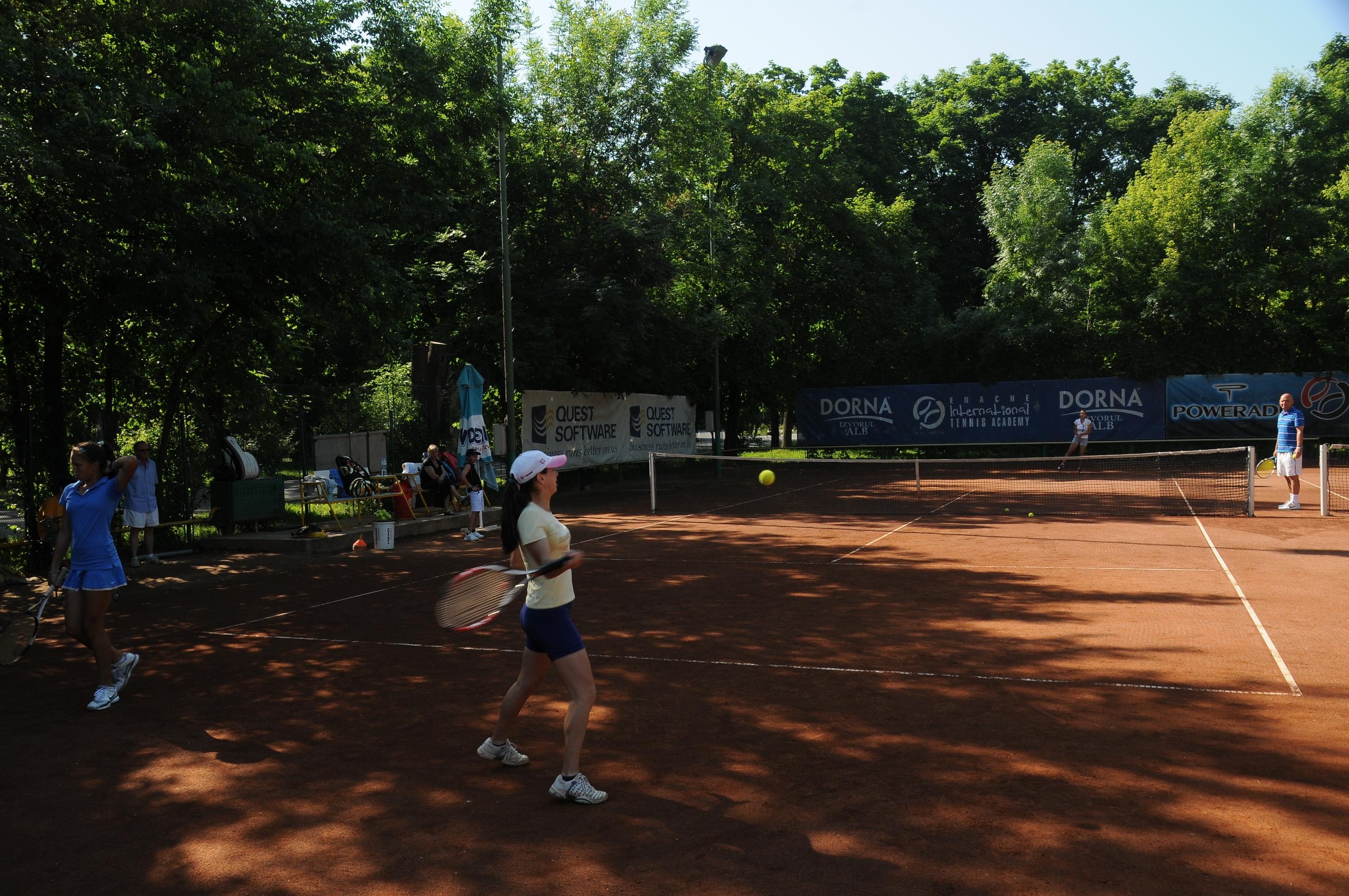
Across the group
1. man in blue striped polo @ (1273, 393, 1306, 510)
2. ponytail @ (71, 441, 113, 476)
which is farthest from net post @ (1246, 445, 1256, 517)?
ponytail @ (71, 441, 113, 476)

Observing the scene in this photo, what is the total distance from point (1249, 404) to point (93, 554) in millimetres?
32322

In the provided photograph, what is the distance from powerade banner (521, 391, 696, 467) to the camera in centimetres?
2305

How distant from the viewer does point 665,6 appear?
27859mm

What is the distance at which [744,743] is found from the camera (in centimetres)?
602

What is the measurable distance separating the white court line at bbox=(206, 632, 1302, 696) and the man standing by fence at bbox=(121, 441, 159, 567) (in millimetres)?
5930

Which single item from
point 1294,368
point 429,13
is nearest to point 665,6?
point 429,13

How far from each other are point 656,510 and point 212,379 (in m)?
8.69

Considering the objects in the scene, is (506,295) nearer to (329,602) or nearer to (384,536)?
(384,536)

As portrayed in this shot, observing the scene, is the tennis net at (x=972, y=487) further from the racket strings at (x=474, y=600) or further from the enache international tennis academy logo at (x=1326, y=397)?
the racket strings at (x=474, y=600)

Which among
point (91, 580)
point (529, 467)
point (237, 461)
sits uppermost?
point (529, 467)

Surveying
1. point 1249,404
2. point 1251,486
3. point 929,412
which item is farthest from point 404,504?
point 1249,404

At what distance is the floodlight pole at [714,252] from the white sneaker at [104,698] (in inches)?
871

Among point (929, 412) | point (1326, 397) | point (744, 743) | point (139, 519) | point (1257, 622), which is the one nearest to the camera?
point (744, 743)

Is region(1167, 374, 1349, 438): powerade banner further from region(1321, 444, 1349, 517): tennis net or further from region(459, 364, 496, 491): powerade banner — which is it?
region(459, 364, 496, 491): powerade banner
